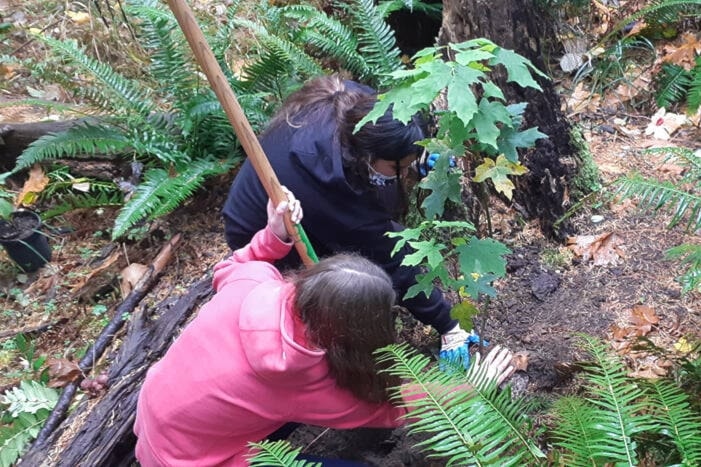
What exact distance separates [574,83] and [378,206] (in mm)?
2526

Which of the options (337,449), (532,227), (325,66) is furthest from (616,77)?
(337,449)

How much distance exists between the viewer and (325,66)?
4.85 m

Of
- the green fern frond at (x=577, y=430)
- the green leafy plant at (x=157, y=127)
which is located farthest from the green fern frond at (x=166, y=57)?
the green fern frond at (x=577, y=430)

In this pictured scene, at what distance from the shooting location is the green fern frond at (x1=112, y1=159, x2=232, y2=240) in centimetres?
349

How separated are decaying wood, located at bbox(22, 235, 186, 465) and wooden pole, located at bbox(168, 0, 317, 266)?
141 centimetres

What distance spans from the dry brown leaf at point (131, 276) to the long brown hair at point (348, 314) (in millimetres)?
2246

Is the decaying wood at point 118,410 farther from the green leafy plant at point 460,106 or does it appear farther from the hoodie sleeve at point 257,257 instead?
the green leafy plant at point 460,106

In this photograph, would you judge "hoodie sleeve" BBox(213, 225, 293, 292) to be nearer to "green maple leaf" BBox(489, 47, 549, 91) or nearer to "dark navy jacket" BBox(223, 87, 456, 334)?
"dark navy jacket" BBox(223, 87, 456, 334)

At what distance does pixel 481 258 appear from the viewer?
191 cm

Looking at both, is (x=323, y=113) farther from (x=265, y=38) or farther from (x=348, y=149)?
(x=265, y=38)

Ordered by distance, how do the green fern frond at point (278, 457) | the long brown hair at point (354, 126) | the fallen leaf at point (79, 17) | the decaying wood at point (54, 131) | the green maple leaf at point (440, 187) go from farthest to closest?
the fallen leaf at point (79, 17) < the decaying wood at point (54, 131) < the long brown hair at point (354, 126) < the green maple leaf at point (440, 187) < the green fern frond at point (278, 457)

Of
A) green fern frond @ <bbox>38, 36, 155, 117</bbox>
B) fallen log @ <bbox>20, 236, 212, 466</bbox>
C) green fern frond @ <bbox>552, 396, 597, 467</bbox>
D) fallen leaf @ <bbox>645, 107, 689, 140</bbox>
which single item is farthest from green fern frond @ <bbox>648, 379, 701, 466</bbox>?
green fern frond @ <bbox>38, 36, 155, 117</bbox>

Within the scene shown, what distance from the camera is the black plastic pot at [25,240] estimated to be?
160 inches

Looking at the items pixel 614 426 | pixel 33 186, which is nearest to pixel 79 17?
pixel 33 186
